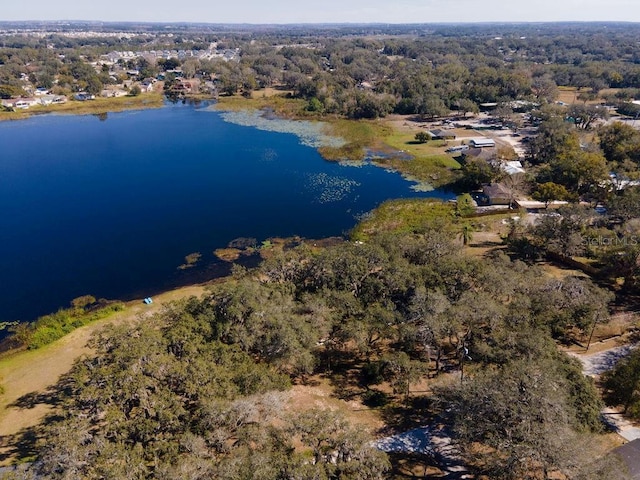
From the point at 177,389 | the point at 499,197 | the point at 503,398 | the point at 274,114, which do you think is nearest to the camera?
the point at 503,398

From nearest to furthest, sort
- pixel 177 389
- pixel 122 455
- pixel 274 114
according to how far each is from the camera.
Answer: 1. pixel 122 455
2. pixel 177 389
3. pixel 274 114

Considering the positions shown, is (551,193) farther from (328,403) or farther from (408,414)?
(328,403)

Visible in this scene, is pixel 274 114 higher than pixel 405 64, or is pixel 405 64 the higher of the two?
pixel 405 64

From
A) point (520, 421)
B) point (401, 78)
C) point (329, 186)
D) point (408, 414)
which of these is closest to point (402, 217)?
point (329, 186)

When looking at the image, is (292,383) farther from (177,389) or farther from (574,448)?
(574,448)

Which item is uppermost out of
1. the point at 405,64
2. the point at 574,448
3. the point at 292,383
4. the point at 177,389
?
the point at 405,64

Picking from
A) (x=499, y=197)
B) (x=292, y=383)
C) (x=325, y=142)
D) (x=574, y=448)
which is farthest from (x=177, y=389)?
(x=325, y=142)

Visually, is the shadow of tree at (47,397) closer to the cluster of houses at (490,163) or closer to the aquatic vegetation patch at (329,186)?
the aquatic vegetation patch at (329,186)

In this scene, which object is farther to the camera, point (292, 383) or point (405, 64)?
point (405, 64)
